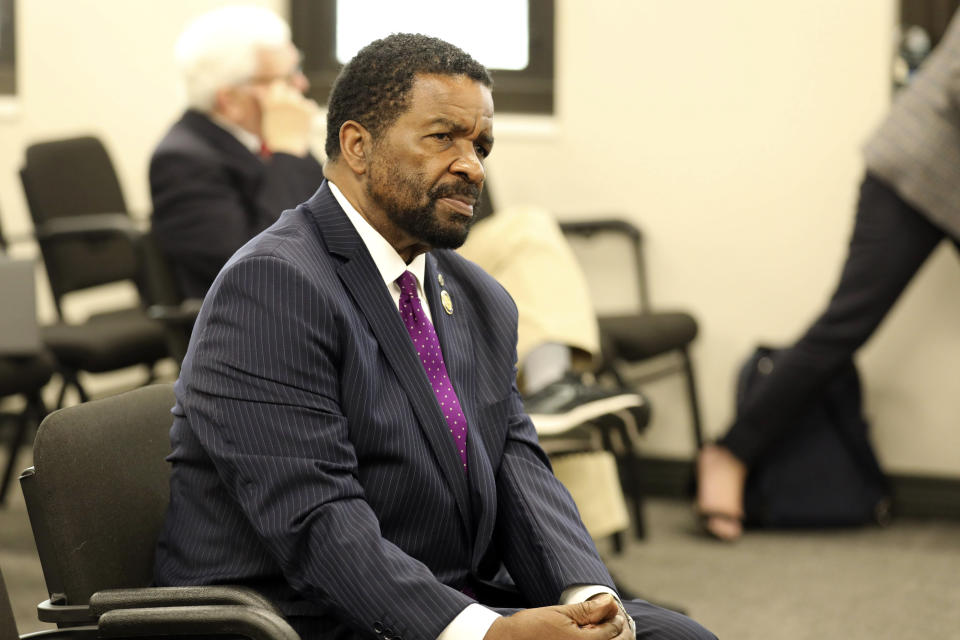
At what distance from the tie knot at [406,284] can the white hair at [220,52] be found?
198cm

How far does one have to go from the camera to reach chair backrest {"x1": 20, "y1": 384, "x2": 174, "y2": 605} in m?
1.61

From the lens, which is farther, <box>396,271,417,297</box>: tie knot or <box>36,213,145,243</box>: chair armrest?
<box>36,213,145,243</box>: chair armrest

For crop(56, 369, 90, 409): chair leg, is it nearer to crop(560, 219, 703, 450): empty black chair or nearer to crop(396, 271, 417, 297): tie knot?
crop(560, 219, 703, 450): empty black chair

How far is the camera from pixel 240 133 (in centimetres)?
357

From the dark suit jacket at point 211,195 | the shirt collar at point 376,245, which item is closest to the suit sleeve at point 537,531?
the shirt collar at point 376,245

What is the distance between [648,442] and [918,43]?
1.49m

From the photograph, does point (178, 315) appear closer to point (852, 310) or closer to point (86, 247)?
point (86, 247)

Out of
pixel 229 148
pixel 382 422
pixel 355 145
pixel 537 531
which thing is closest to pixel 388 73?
pixel 355 145

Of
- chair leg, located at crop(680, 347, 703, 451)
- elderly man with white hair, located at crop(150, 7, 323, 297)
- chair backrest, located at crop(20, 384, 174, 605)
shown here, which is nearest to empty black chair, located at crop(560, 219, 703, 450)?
chair leg, located at crop(680, 347, 703, 451)

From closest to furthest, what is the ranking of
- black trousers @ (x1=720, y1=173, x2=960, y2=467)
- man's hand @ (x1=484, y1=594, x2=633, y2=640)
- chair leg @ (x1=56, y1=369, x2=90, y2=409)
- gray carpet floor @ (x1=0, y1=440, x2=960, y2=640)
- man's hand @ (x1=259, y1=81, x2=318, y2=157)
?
man's hand @ (x1=484, y1=594, x2=633, y2=640) < gray carpet floor @ (x1=0, y1=440, x2=960, y2=640) < man's hand @ (x1=259, y1=81, x2=318, y2=157) < black trousers @ (x1=720, y1=173, x2=960, y2=467) < chair leg @ (x1=56, y1=369, x2=90, y2=409)

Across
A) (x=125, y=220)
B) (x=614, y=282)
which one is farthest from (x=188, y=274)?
(x=614, y=282)

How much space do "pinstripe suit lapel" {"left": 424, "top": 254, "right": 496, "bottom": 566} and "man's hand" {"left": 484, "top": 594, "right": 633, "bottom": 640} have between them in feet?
0.53

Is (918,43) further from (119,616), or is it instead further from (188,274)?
(119,616)

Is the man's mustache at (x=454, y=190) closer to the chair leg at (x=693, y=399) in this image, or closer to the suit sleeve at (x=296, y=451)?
the suit sleeve at (x=296, y=451)
